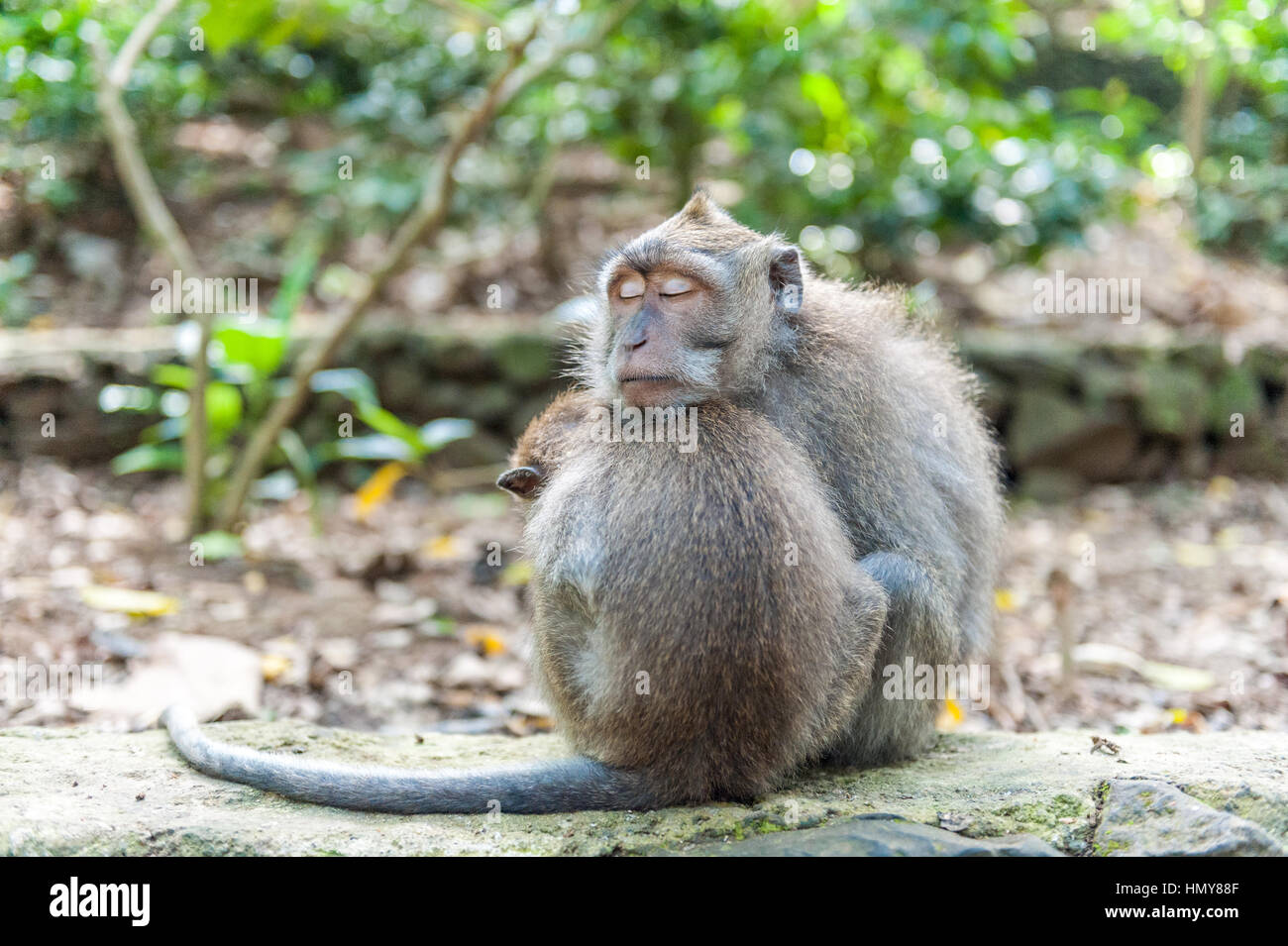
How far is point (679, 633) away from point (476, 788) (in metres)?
0.87

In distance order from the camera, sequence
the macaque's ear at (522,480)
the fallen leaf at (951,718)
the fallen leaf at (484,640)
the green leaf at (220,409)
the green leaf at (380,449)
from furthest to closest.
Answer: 1. the green leaf at (220,409)
2. the green leaf at (380,449)
3. the fallen leaf at (484,640)
4. the fallen leaf at (951,718)
5. the macaque's ear at (522,480)

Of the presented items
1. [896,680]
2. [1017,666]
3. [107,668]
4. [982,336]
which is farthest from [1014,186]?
[107,668]

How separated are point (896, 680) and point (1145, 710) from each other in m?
2.68

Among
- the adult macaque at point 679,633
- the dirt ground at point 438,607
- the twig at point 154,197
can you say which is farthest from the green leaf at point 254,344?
the adult macaque at point 679,633

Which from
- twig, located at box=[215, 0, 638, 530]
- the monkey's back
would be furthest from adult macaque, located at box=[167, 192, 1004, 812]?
twig, located at box=[215, 0, 638, 530]

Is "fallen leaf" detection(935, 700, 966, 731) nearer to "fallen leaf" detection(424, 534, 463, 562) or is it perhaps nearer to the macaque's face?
the macaque's face

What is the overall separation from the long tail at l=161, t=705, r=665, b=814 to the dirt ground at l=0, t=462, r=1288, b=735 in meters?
1.89

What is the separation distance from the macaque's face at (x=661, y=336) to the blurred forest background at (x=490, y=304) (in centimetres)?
129

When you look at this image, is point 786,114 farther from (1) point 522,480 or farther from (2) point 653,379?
(1) point 522,480

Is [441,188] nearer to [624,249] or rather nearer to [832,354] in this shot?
[624,249]

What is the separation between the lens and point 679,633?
Answer: 336 cm

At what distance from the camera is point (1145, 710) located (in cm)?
598

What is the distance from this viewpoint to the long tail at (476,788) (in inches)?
142

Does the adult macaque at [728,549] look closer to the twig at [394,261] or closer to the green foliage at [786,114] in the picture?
the twig at [394,261]
